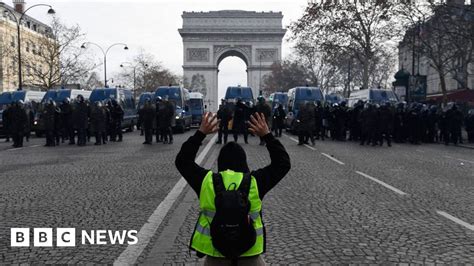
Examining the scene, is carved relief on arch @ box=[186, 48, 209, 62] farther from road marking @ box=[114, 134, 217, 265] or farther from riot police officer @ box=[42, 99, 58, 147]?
road marking @ box=[114, 134, 217, 265]

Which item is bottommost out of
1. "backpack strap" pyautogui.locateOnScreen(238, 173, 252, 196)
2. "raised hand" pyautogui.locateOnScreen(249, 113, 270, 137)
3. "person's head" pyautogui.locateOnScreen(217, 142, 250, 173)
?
"backpack strap" pyautogui.locateOnScreen(238, 173, 252, 196)

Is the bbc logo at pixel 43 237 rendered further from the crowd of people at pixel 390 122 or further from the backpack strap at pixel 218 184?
the crowd of people at pixel 390 122

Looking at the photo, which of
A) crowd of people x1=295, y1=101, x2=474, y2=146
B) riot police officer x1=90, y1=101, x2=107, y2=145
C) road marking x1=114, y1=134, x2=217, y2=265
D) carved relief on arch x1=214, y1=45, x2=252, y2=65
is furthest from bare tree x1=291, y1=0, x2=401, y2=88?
carved relief on arch x1=214, y1=45, x2=252, y2=65

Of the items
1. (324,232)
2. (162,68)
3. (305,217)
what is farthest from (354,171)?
(162,68)

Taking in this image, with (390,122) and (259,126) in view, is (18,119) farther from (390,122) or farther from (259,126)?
(259,126)

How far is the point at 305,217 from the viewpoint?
315 inches

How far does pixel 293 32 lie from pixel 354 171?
36543 millimetres

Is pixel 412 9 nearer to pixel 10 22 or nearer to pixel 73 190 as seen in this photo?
pixel 73 190

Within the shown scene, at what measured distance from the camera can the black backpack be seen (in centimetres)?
331

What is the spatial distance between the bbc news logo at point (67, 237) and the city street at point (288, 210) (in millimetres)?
123

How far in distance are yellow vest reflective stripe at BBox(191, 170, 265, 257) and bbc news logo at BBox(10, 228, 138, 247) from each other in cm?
308

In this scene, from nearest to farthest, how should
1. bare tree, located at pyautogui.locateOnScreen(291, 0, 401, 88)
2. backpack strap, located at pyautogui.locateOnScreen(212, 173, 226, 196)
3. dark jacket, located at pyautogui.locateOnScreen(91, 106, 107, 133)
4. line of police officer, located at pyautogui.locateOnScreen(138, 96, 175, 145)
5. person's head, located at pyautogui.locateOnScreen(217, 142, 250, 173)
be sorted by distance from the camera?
1. backpack strap, located at pyautogui.locateOnScreen(212, 173, 226, 196)
2. person's head, located at pyautogui.locateOnScreen(217, 142, 250, 173)
3. line of police officer, located at pyautogui.locateOnScreen(138, 96, 175, 145)
4. dark jacket, located at pyautogui.locateOnScreen(91, 106, 107, 133)
5. bare tree, located at pyautogui.locateOnScreen(291, 0, 401, 88)

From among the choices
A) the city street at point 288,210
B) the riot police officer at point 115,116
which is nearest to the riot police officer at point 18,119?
the riot police officer at point 115,116

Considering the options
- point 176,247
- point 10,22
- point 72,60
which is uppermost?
point 10,22
